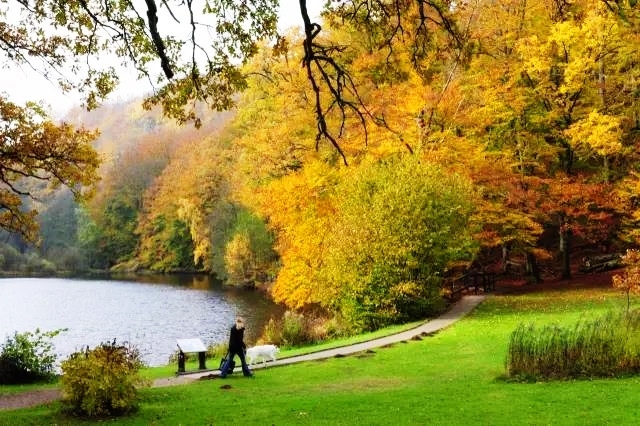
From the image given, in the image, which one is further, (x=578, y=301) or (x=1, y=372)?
(x=578, y=301)

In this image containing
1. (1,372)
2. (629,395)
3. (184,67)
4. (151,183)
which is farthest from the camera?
(151,183)

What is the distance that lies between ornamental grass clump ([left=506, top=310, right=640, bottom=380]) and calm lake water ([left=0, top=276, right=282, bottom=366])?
15.4m

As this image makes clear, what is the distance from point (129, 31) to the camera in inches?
406

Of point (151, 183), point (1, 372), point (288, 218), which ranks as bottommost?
point (1, 372)

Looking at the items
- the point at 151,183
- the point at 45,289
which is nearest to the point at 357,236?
the point at 45,289

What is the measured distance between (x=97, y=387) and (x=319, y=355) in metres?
7.46

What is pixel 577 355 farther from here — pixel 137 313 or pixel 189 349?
pixel 137 313

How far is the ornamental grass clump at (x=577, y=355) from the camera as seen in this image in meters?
12.1

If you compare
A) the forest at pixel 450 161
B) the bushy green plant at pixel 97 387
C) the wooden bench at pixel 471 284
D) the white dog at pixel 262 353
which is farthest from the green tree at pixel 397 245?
the bushy green plant at pixel 97 387

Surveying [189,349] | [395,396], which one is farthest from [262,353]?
[395,396]

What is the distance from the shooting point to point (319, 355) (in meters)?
17.0

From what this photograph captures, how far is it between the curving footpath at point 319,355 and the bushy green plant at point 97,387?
246 centimetres

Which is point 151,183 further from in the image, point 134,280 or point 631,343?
point 631,343

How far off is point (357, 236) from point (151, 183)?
228 ft
